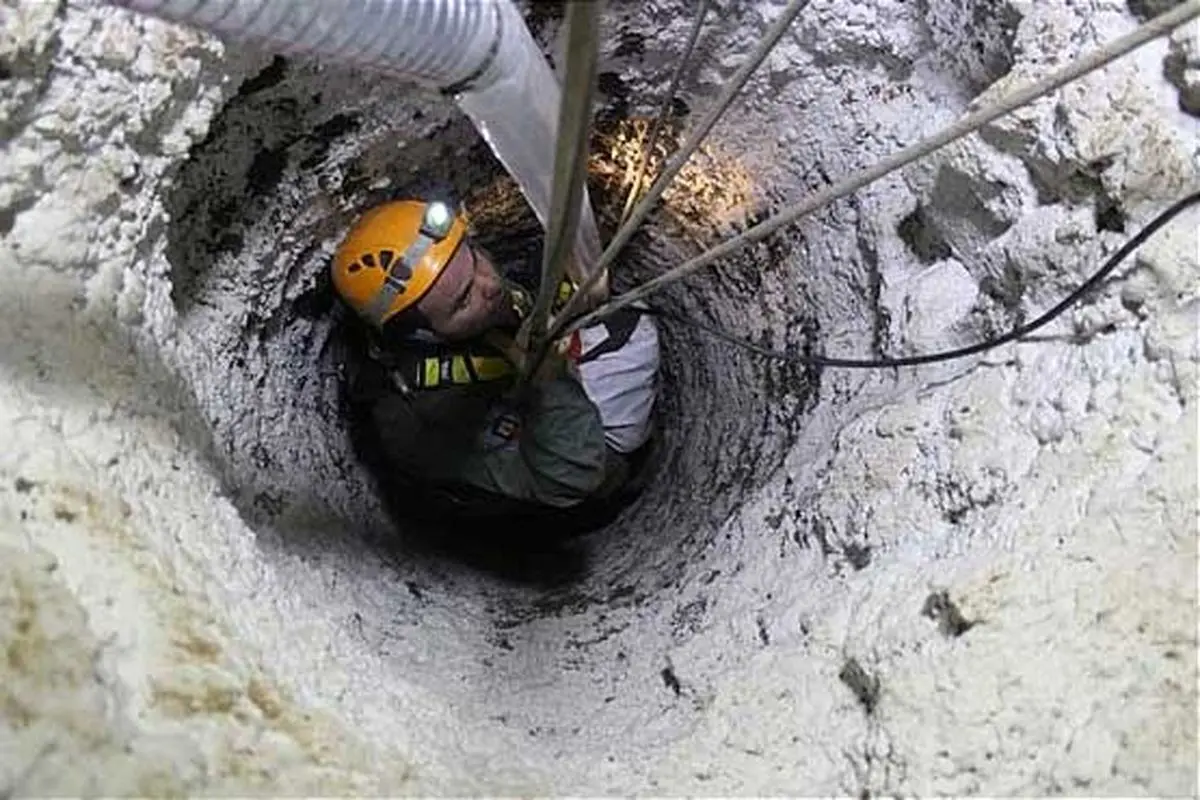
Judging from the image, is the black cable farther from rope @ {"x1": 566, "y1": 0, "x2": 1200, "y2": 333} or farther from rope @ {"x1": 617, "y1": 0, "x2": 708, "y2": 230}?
rope @ {"x1": 617, "y1": 0, "x2": 708, "y2": 230}

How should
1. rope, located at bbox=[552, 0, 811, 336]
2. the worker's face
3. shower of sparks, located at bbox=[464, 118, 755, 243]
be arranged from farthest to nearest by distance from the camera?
shower of sparks, located at bbox=[464, 118, 755, 243] < the worker's face < rope, located at bbox=[552, 0, 811, 336]

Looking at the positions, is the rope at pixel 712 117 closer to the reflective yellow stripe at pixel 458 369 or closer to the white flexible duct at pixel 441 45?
the white flexible duct at pixel 441 45

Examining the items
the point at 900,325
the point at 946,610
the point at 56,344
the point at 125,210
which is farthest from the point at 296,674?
the point at 900,325

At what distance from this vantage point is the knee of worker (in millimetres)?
3152

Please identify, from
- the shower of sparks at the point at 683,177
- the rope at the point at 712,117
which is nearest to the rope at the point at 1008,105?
the rope at the point at 712,117

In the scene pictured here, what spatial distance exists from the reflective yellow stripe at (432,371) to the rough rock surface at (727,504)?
40 centimetres

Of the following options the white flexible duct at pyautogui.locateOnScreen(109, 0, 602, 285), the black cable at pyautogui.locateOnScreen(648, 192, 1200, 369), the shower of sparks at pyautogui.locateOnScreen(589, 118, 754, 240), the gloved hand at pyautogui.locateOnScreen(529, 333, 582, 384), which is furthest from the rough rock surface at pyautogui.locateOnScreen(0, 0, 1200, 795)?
the gloved hand at pyautogui.locateOnScreen(529, 333, 582, 384)

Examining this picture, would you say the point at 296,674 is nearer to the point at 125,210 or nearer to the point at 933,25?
the point at 125,210

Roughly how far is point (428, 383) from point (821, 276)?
0.99 meters

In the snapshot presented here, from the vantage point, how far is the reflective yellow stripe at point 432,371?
9.48 feet

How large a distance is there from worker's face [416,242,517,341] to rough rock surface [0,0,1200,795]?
0.25m

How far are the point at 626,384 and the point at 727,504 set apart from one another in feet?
2.12

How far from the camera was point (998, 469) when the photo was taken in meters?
1.66

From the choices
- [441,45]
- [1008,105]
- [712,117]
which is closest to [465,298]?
[712,117]
